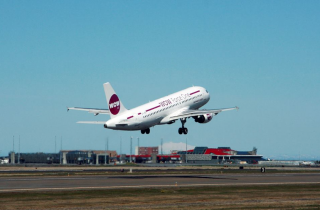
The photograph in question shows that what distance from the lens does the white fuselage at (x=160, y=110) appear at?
8194 cm

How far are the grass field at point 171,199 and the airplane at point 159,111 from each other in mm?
27302

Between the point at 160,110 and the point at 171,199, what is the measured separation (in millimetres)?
43410

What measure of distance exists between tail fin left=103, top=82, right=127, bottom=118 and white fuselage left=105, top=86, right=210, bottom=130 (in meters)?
0.89

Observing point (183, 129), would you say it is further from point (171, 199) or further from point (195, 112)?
point (171, 199)

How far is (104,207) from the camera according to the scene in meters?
39.7

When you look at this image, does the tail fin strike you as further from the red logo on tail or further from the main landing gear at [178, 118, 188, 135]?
the main landing gear at [178, 118, 188, 135]

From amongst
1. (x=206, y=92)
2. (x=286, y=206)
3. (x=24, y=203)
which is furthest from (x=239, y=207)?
(x=206, y=92)

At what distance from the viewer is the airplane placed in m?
82.4

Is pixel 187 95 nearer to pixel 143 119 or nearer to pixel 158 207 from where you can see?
pixel 143 119

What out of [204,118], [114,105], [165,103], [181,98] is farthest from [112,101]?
[204,118]

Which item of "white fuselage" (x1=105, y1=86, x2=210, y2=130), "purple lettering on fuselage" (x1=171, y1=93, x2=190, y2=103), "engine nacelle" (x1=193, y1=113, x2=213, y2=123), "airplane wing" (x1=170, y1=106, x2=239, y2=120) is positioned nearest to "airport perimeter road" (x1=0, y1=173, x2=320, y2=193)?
"white fuselage" (x1=105, y1=86, x2=210, y2=130)

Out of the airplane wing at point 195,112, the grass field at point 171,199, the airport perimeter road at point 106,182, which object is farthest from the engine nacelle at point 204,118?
the grass field at point 171,199

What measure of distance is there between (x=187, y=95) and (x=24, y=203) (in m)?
57.9

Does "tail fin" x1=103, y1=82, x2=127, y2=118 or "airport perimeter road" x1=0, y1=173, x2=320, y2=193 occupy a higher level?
"tail fin" x1=103, y1=82, x2=127, y2=118
